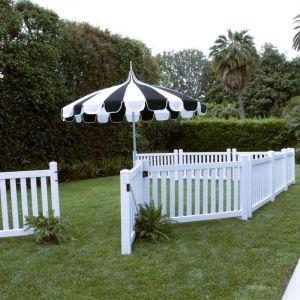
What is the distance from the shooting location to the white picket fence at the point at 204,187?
175 inches

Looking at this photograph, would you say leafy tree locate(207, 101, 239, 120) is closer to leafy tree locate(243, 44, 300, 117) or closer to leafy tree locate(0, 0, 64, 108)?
leafy tree locate(243, 44, 300, 117)

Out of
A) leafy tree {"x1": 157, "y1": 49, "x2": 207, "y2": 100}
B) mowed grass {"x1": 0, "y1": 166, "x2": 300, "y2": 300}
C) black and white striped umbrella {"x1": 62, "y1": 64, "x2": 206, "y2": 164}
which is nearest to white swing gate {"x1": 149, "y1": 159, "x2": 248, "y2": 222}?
mowed grass {"x1": 0, "y1": 166, "x2": 300, "y2": 300}

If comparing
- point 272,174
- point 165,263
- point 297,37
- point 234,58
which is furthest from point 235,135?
point 165,263

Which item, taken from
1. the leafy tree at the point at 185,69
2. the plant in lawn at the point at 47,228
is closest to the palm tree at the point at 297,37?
the leafy tree at the point at 185,69

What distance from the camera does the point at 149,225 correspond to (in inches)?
193

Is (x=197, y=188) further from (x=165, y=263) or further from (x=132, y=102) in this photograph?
(x=165, y=263)

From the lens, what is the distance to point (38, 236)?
485 centimetres

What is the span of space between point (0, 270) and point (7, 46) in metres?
7.46

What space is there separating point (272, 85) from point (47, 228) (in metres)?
31.7

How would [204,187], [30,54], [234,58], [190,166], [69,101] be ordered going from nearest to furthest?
[190,166] < [204,187] < [30,54] < [69,101] < [234,58]

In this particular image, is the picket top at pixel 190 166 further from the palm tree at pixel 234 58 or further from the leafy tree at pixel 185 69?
the leafy tree at pixel 185 69

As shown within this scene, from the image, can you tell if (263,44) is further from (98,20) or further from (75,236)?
(75,236)

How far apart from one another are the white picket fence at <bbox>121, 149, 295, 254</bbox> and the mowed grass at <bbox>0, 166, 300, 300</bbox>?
20 centimetres

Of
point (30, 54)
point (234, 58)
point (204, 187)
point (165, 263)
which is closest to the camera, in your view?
point (165, 263)
